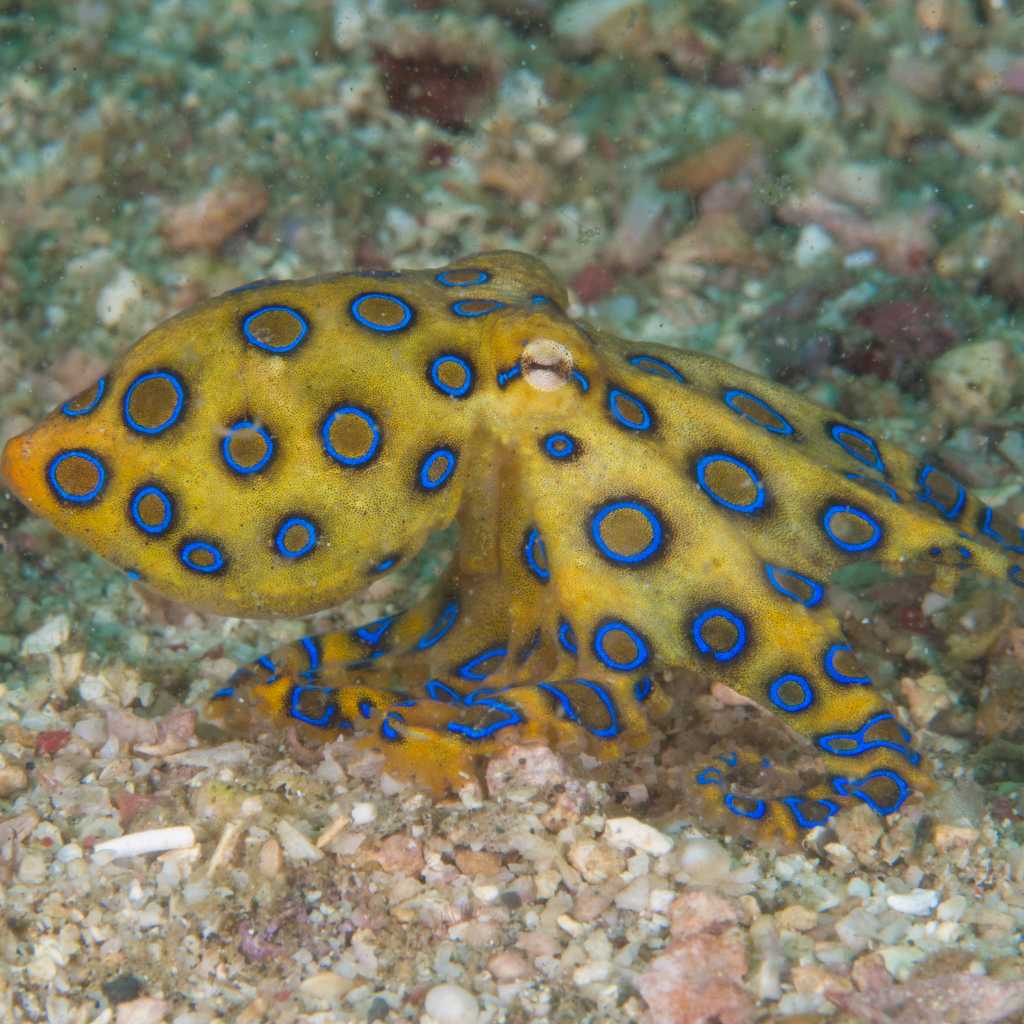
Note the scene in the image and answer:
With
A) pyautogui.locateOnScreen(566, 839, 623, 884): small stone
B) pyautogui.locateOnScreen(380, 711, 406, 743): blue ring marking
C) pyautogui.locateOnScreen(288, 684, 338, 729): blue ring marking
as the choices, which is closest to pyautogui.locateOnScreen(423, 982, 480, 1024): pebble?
pyautogui.locateOnScreen(566, 839, 623, 884): small stone

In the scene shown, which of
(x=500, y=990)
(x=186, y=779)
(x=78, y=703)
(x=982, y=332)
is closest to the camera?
(x=500, y=990)

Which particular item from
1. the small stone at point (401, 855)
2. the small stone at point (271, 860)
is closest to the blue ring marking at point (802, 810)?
the small stone at point (401, 855)

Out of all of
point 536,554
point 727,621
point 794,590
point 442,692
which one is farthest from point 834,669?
point 442,692

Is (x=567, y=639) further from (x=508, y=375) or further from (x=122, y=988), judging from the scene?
(x=122, y=988)

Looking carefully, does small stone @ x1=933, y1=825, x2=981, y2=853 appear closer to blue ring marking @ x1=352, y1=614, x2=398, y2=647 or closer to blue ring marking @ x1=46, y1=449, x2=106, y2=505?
blue ring marking @ x1=352, y1=614, x2=398, y2=647

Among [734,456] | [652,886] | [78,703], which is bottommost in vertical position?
[78,703]

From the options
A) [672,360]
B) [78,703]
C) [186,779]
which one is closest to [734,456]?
[672,360]

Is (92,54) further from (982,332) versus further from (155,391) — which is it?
(982,332)
